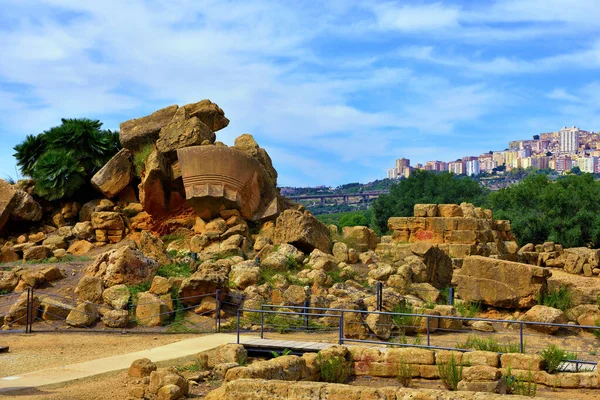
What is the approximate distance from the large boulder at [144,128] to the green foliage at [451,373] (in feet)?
48.0

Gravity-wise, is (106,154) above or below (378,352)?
above

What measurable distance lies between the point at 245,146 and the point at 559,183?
30.1 metres

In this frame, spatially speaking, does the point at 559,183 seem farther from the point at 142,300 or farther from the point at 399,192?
the point at 142,300

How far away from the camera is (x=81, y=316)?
46.8 ft

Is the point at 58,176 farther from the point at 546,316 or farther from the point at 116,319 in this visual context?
A: the point at 546,316

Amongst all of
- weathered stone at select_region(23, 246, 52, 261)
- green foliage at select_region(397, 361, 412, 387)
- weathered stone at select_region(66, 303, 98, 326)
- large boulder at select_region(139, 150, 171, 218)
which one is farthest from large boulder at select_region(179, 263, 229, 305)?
weathered stone at select_region(23, 246, 52, 261)

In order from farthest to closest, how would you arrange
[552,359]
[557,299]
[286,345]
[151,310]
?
1. [557,299]
2. [151,310]
3. [286,345]
4. [552,359]

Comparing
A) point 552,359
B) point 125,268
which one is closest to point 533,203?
point 125,268

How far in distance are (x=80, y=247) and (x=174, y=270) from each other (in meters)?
4.73

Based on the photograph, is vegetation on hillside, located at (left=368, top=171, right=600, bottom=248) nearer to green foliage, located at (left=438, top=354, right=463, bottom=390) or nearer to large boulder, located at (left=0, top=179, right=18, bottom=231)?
large boulder, located at (left=0, top=179, right=18, bottom=231)

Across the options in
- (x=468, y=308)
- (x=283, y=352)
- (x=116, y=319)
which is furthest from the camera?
(x=468, y=308)

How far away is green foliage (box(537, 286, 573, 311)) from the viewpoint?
1513cm

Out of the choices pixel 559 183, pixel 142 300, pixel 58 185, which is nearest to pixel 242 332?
pixel 142 300

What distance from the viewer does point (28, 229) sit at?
72.7 feet
